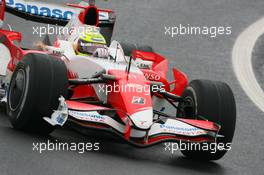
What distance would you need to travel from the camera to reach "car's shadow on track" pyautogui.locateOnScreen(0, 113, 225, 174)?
10008mm

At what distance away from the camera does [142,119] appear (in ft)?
32.6

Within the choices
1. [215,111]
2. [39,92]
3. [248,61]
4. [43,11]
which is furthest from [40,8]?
[248,61]

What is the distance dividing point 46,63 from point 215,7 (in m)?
10.9

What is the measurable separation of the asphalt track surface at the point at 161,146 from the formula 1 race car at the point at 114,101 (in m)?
0.29

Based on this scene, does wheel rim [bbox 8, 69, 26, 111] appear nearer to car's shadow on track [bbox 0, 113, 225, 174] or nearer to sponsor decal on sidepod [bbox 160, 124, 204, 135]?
car's shadow on track [bbox 0, 113, 225, 174]

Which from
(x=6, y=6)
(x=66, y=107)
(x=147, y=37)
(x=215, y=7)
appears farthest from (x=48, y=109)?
(x=215, y=7)

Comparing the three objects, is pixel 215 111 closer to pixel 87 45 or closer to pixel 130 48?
pixel 87 45

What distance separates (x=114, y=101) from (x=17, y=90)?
1.22 metres

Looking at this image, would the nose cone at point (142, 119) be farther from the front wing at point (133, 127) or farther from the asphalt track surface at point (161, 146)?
the asphalt track surface at point (161, 146)

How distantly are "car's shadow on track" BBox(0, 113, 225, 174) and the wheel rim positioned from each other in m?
0.32

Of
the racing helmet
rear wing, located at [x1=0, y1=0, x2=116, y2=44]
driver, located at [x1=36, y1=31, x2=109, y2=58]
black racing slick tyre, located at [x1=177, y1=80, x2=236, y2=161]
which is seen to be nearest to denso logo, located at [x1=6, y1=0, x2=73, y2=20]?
rear wing, located at [x1=0, y1=0, x2=116, y2=44]

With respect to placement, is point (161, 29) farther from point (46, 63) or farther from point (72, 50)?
point (46, 63)

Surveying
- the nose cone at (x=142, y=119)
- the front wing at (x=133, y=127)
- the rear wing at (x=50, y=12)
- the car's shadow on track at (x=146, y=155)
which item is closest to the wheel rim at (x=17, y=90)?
the front wing at (x=133, y=127)

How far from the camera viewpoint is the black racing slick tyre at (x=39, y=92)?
32.7 feet
